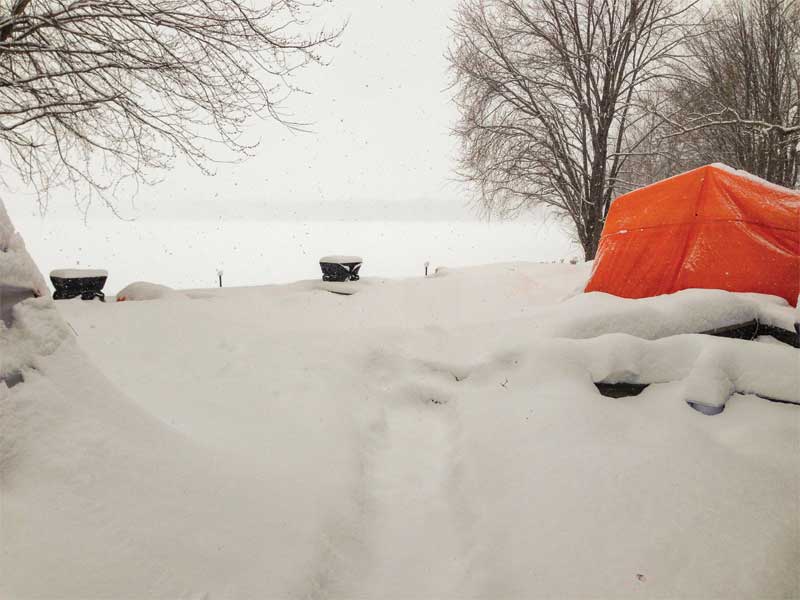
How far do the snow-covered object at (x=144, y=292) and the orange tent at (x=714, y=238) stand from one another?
730 cm

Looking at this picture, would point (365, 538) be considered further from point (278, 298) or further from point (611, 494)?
point (278, 298)

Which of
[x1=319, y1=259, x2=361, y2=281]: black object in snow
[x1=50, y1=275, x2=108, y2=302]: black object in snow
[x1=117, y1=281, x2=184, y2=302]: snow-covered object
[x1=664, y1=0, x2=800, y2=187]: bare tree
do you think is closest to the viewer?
[x1=117, y1=281, x2=184, y2=302]: snow-covered object

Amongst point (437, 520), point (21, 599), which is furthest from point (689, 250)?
point (21, 599)

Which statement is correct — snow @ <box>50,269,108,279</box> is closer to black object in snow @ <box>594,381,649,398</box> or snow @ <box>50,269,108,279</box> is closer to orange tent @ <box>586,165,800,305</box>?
black object in snow @ <box>594,381,649,398</box>

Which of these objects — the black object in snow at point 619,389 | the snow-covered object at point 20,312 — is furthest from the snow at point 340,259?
the snow-covered object at point 20,312

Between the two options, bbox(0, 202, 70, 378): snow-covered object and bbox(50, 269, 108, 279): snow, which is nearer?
bbox(0, 202, 70, 378): snow-covered object

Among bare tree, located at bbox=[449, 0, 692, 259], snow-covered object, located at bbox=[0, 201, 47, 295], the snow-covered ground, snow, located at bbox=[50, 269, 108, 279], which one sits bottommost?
the snow-covered ground

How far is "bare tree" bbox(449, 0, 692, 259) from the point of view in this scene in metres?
10.5

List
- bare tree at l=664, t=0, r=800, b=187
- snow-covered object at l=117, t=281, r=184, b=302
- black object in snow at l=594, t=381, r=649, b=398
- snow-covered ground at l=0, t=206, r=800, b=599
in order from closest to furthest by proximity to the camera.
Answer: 1. snow-covered ground at l=0, t=206, r=800, b=599
2. black object in snow at l=594, t=381, r=649, b=398
3. snow-covered object at l=117, t=281, r=184, b=302
4. bare tree at l=664, t=0, r=800, b=187

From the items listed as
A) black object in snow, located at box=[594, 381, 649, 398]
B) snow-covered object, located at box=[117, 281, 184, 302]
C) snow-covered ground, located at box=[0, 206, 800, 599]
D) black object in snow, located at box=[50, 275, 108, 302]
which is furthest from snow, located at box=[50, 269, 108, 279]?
black object in snow, located at box=[594, 381, 649, 398]

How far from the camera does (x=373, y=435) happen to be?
3373 mm

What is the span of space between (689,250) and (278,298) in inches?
255

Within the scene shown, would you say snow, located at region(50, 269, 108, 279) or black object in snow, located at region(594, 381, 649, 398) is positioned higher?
snow, located at region(50, 269, 108, 279)

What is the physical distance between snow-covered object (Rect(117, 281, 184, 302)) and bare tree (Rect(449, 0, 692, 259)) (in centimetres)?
845
